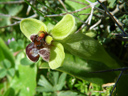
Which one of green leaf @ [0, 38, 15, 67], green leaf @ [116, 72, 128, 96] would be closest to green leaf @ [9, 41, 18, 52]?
green leaf @ [0, 38, 15, 67]

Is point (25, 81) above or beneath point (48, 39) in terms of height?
beneath

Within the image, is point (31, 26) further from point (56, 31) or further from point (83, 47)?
point (83, 47)

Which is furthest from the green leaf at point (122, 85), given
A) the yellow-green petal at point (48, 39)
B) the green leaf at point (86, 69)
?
the yellow-green petal at point (48, 39)

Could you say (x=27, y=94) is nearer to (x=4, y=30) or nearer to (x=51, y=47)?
(x=51, y=47)

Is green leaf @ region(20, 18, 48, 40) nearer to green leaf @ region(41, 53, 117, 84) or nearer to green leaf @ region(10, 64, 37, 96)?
green leaf @ region(41, 53, 117, 84)

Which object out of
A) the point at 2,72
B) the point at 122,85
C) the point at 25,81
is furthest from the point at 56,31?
the point at 2,72

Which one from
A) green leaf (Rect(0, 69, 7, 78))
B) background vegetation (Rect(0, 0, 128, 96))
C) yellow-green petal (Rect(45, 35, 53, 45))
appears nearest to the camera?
yellow-green petal (Rect(45, 35, 53, 45))

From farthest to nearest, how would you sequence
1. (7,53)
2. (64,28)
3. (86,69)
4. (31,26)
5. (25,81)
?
(7,53) → (25,81) → (86,69) → (31,26) → (64,28)
